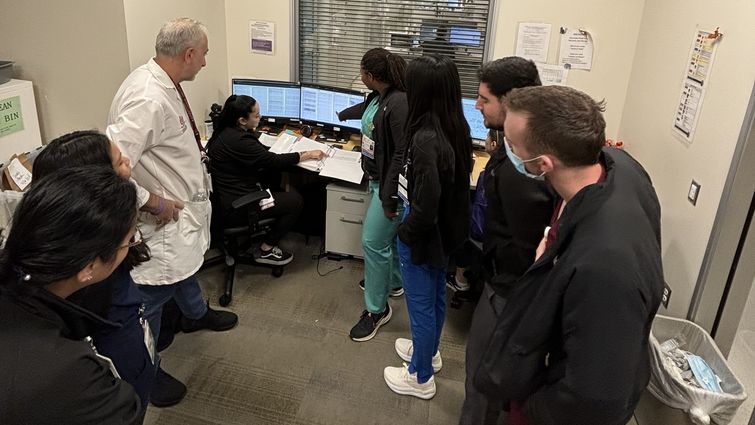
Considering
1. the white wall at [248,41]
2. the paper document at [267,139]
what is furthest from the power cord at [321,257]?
the white wall at [248,41]

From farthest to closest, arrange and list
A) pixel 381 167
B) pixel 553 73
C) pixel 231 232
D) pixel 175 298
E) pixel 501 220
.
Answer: pixel 553 73, pixel 231 232, pixel 175 298, pixel 381 167, pixel 501 220

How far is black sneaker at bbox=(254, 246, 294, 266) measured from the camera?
327 centimetres

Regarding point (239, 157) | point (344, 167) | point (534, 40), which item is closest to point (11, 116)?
point (239, 157)

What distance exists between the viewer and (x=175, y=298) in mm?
2453

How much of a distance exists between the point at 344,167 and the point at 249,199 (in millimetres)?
652

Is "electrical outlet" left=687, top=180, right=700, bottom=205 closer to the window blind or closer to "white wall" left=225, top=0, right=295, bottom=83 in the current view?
the window blind

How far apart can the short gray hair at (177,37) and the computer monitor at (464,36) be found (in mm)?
1882

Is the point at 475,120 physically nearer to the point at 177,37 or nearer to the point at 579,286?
the point at 177,37

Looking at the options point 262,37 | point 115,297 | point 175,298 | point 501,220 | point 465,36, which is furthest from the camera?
point 262,37

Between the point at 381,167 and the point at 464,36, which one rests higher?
the point at 464,36

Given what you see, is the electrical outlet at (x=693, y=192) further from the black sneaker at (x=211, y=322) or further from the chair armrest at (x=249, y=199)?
the black sneaker at (x=211, y=322)

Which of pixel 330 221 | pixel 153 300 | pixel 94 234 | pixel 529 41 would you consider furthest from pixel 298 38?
pixel 94 234

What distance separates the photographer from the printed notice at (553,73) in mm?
3271

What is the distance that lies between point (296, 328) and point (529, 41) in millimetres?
2227
